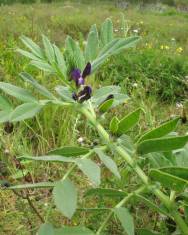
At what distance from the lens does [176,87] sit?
4.59 meters

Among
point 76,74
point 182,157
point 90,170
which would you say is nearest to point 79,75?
point 76,74

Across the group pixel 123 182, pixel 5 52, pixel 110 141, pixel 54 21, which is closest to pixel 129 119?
pixel 110 141

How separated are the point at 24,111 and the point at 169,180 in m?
0.30

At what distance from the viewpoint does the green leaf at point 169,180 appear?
2.98 feet

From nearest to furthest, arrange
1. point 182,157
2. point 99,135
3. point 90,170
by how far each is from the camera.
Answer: point 90,170 → point 99,135 → point 182,157

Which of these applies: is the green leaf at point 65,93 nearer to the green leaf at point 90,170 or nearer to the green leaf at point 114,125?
the green leaf at point 114,125

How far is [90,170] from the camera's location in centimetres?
82

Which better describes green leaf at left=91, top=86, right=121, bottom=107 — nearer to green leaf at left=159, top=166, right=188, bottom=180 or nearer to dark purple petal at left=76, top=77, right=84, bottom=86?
dark purple petal at left=76, top=77, right=84, bottom=86

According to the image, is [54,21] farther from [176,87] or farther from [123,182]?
[123,182]

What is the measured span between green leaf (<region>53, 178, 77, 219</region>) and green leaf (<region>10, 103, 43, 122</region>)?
0.14 metres

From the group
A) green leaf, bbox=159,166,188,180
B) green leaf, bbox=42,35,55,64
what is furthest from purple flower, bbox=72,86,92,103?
green leaf, bbox=159,166,188,180

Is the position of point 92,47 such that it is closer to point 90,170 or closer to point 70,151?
point 70,151

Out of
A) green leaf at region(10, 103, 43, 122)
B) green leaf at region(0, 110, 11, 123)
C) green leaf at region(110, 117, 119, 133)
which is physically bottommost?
green leaf at region(110, 117, 119, 133)

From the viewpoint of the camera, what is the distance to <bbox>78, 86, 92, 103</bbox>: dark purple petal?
0.99 meters
